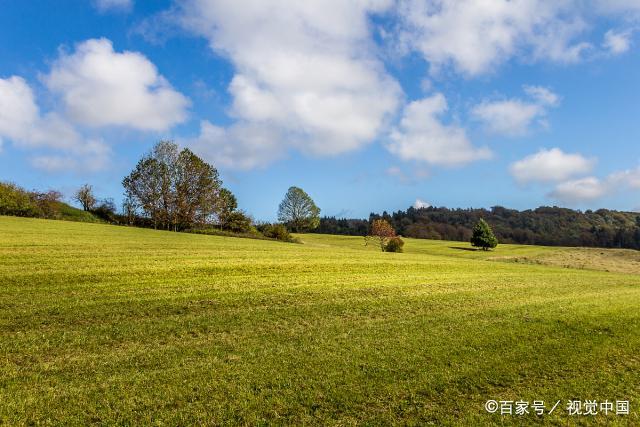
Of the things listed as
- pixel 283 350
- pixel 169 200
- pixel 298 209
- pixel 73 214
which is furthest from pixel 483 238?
pixel 283 350

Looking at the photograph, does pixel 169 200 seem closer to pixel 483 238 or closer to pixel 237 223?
pixel 237 223

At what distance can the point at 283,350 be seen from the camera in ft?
29.3

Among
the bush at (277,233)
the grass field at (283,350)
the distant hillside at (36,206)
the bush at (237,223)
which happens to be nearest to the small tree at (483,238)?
the bush at (277,233)

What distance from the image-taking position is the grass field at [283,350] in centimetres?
620

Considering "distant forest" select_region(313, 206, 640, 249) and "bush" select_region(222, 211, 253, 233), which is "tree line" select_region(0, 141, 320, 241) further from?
"distant forest" select_region(313, 206, 640, 249)

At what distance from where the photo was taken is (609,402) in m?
6.89

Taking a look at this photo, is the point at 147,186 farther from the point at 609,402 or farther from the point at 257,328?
the point at 609,402

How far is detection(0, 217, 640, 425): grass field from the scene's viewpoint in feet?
20.3

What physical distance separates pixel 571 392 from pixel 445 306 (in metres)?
7.48

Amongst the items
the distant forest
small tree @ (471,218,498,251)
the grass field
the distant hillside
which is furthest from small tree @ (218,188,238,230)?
the distant forest
